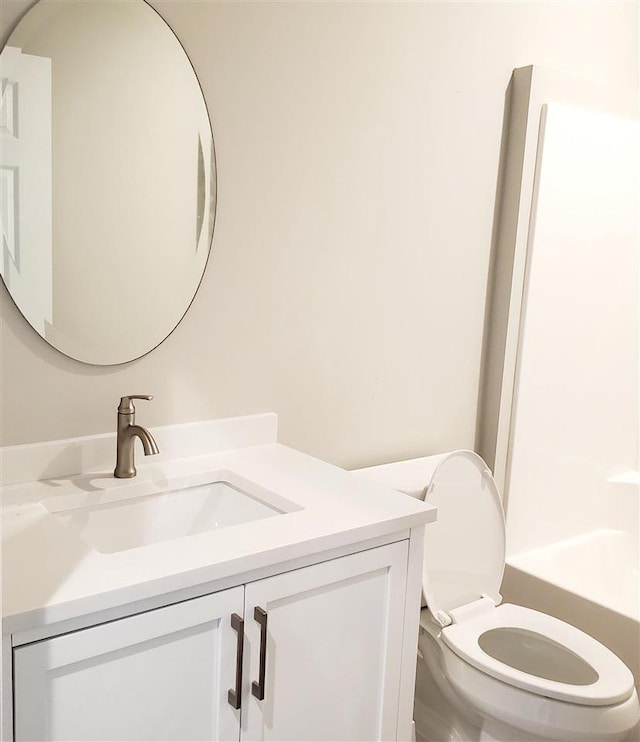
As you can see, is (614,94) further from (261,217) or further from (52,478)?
(52,478)

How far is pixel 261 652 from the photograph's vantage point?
4.09 feet

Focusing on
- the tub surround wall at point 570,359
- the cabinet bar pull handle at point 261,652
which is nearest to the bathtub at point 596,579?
the tub surround wall at point 570,359

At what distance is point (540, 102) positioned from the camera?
87.0 inches

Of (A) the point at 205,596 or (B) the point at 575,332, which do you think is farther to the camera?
(B) the point at 575,332

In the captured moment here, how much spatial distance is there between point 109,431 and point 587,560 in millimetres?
1644

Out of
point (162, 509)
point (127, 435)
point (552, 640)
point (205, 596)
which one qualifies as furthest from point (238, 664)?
point (552, 640)

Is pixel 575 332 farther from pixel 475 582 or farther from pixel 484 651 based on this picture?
pixel 484 651

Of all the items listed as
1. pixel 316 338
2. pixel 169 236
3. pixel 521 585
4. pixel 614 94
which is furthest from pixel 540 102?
pixel 521 585

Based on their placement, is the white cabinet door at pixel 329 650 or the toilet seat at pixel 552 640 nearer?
the white cabinet door at pixel 329 650

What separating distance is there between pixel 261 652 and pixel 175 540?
0.23m

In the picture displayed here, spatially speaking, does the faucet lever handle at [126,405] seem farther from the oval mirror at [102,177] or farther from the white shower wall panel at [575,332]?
the white shower wall panel at [575,332]

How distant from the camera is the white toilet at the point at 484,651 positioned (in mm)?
1700

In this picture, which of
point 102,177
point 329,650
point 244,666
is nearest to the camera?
point 244,666

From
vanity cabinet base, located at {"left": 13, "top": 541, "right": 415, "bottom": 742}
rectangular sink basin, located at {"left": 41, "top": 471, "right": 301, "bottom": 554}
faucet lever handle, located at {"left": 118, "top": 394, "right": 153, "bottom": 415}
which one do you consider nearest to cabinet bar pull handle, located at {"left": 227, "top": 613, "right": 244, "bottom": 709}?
vanity cabinet base, located at {"left": 13, "top": 541, "right": 415, "bottom": 742}
